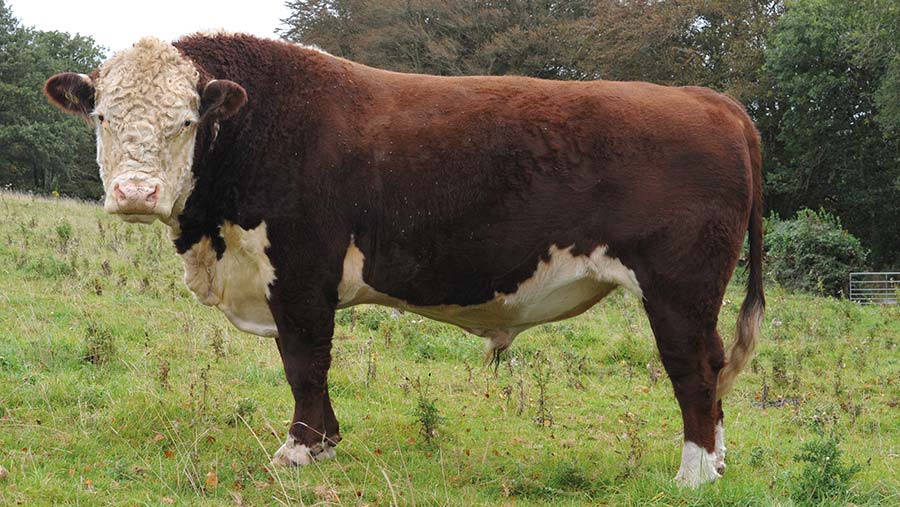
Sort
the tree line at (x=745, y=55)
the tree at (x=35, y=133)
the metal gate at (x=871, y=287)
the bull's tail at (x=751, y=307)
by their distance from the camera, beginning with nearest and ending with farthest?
1. the bull's tail at (x=751, y=307)
2. the metal gate at (x=871, y=287)
3. the tree line at (x=745, y=55)
4. the tree at (x=35, y=133)

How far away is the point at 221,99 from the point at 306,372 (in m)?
1.83

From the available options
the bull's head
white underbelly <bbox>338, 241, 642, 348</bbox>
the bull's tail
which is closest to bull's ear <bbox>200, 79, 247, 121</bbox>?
the bull's head

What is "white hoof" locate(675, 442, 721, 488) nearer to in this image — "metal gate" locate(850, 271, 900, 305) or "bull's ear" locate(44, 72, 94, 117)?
"bull's ear" locate(44, 72, 94, 117)

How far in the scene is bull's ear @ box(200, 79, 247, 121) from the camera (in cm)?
557

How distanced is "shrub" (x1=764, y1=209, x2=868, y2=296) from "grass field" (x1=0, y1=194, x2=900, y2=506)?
11.2m

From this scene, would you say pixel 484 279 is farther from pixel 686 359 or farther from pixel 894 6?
pixel 894 6

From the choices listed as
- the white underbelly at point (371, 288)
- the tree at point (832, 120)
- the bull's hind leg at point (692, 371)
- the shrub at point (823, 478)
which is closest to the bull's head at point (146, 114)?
the white underbelly at point (371, 288)

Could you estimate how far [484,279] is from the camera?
5.99 m

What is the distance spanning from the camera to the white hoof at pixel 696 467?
5.73 metres

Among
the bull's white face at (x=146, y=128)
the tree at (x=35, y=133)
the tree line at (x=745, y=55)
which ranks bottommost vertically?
the tree at (x=35, y=133)

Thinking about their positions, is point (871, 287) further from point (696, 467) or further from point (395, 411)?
point (696, 467)

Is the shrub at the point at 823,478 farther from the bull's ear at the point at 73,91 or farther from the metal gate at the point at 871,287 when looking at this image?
the metal gate at the point at 871,287

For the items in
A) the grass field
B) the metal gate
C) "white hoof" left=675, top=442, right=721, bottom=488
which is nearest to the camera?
the grass field

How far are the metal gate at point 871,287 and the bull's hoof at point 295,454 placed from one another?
1864cm
